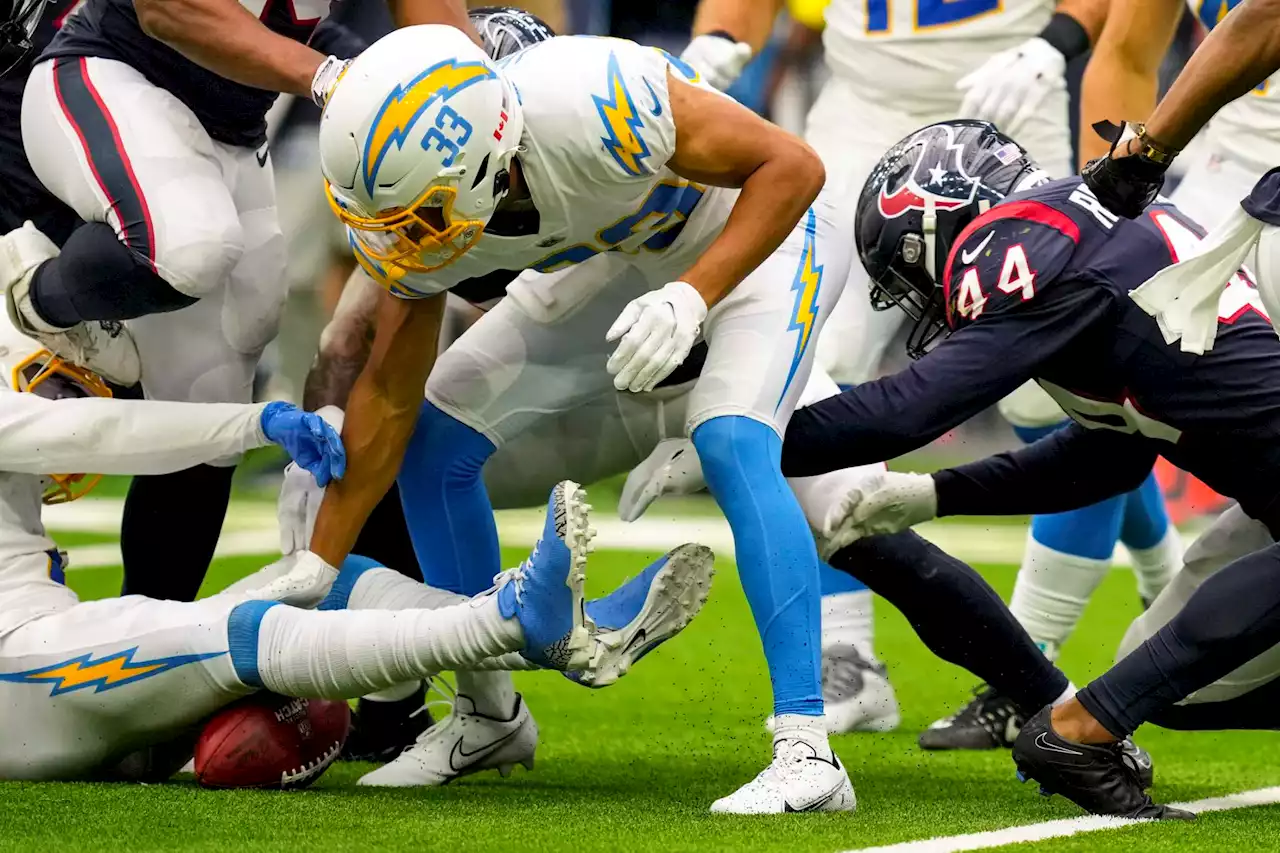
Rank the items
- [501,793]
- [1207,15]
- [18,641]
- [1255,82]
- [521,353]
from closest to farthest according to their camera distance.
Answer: [1255,82], [18,641], [501,793], [521,353], [1207,15]

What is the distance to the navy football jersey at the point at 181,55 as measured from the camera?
3.60 meters

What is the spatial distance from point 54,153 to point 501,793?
1515 mm

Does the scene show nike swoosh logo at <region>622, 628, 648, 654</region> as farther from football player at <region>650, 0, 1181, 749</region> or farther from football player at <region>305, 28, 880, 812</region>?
football player at <region>650, 0, 1181, 749</region>

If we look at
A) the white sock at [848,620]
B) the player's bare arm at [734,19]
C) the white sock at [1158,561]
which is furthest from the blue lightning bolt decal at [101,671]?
the player's bare arm at [734,19]

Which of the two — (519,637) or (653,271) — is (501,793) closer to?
(519,637)

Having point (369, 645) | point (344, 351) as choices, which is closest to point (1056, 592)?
point (344, 351)

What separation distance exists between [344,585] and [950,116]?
2.98 m

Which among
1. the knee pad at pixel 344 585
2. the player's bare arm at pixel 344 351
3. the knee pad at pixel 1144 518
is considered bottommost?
the knee pad at pixel 1144 518

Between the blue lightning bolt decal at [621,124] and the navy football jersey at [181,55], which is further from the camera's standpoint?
the navy football jersey at [181,55]

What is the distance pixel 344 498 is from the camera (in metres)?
3.34

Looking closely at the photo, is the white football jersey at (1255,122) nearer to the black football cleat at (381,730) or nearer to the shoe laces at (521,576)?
the black football cleat at (381,730)

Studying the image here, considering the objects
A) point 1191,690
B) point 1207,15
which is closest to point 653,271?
point 1191,690

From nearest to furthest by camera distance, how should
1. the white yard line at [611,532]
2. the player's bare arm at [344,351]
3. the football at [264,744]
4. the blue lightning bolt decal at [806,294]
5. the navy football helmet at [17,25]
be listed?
the football at [264,744], the blue lightning bolt decal at [806,294], the navy football helmet at [17,25], the player's bare arm at [344,351], the white yard line at [611,532]

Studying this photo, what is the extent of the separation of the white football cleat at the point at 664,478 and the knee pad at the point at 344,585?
49 cm
